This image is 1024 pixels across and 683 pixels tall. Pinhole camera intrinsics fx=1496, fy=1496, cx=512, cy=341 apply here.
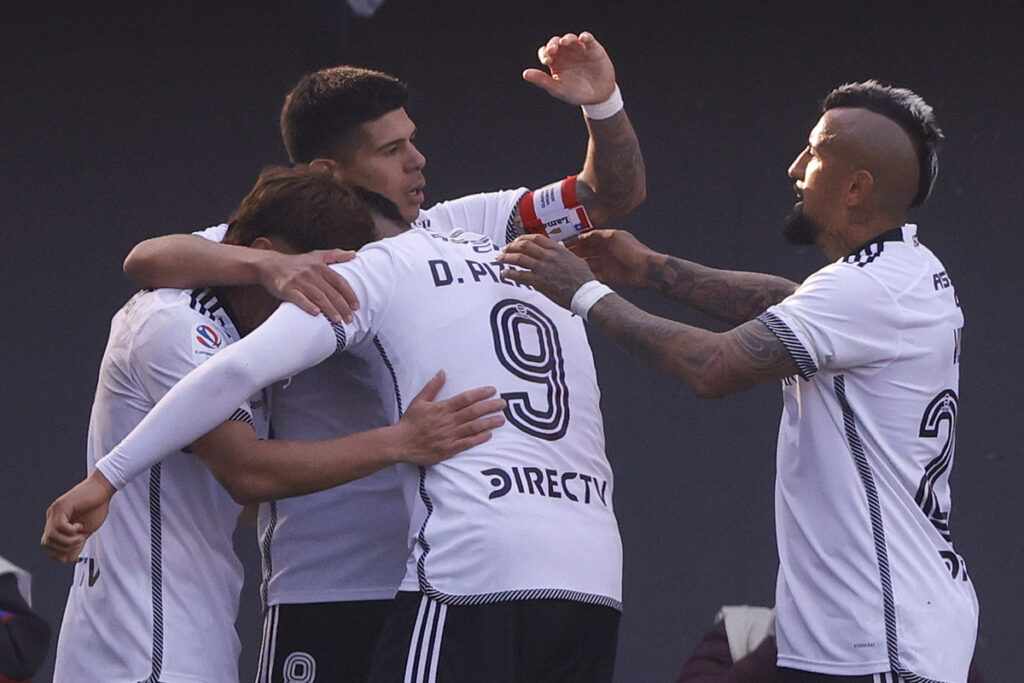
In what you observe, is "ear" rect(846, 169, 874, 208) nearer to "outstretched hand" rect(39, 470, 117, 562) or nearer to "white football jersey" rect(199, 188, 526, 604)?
"white football jersey" rect(199, 188, 526, 604)

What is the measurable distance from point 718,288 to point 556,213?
42 cm

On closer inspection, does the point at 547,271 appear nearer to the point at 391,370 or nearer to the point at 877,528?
the point at 391,370

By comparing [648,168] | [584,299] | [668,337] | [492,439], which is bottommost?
[492,439]

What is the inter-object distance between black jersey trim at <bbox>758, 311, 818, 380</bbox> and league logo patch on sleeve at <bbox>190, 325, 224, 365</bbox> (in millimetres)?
1046

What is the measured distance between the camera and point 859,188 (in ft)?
10.2

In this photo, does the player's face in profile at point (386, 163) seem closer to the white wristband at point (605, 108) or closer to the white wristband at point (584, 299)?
the white wristband at point (605, 108)

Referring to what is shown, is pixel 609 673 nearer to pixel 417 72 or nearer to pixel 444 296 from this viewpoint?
pixel 444 296

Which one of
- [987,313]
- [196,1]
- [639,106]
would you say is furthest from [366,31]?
[987,313]

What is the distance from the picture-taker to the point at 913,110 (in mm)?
3125

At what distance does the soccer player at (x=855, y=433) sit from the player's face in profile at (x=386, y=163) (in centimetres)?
59

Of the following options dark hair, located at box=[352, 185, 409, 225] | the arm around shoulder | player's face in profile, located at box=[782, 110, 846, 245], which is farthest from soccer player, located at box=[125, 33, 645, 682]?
player's face in profile, located at box=[782, 110, 846, 245]

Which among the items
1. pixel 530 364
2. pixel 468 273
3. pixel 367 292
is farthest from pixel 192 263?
pixel 530 364

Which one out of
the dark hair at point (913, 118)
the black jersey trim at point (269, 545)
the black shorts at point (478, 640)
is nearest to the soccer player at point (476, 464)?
the black shorts at point (478, 640)

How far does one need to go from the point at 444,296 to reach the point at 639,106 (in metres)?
2.64
